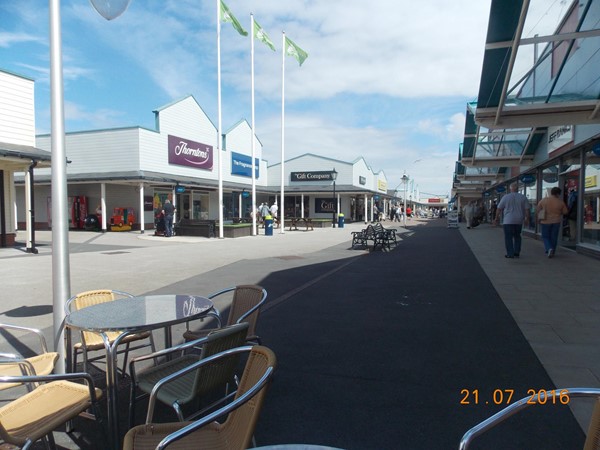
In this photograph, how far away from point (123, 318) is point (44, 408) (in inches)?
28.6

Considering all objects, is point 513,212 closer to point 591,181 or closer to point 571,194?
point 591,181

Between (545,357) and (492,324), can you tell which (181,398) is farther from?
(492,324)

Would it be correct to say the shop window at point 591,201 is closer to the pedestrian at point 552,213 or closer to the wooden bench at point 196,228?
the pedestrian at point 552,213

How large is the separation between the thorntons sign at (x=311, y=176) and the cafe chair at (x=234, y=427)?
127 feet

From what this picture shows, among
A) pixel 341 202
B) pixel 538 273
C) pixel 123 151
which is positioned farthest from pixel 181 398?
pixel 341 202

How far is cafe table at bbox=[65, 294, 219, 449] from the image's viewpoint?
2633 millimetres

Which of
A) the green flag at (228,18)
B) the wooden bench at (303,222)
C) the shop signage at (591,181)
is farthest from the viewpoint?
the wooden bench at (303,222)

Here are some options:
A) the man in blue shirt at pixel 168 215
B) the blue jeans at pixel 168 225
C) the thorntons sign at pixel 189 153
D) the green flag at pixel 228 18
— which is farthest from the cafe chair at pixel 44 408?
the thorntons sign at pixel 189 153

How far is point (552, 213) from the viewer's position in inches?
391

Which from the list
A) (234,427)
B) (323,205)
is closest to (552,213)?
(234,427)

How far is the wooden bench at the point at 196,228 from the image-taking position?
20156mm

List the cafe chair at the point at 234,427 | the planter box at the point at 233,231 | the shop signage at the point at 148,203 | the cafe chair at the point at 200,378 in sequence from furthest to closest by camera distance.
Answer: the shop signage at the point at 148,203 → the planter box at the point at 233,231 → the cafe chair at the point at 200,378 → the cafe chair at the point at 234,427

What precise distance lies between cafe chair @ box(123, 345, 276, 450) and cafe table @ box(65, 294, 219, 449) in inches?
26.9

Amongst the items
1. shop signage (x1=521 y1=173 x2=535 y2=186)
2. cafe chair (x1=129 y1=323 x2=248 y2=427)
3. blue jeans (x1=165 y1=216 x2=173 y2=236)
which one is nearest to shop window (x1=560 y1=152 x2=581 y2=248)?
shop signage (x1=521 y1=173 x2=535 y2=186)
